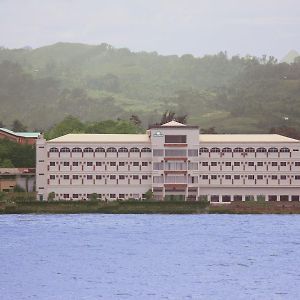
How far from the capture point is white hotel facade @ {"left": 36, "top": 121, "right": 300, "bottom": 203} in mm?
183625

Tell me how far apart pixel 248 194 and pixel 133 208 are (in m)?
27.5

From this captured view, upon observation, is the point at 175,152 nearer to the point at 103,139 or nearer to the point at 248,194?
the point at 103,139

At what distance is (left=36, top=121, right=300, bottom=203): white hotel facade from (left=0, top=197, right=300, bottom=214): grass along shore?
12.0 meters

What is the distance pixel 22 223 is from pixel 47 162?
35.6 m

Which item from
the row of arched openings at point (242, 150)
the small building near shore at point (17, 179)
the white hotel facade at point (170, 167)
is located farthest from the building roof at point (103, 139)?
Answer: the small building near shore at point (17, 179)

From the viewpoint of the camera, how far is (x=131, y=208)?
168 metres

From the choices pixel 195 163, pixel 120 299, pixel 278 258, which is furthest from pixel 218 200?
pixel 120 299

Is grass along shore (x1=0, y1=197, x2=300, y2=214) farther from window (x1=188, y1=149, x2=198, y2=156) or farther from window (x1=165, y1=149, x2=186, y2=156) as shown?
window (x1=165, y1=149, x2=186, y2=156)

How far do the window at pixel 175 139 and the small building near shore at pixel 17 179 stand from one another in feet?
92.1

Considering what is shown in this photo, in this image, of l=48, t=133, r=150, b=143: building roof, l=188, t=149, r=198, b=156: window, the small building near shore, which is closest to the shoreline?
l=188, t=149, r=198, b=156: window

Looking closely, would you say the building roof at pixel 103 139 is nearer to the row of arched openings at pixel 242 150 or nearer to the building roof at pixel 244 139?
the row of arched openings at pixel 242 150

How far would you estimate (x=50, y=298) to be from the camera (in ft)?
236

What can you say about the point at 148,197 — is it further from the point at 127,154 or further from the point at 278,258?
the point at 278,258

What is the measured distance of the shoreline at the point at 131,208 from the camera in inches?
6545
